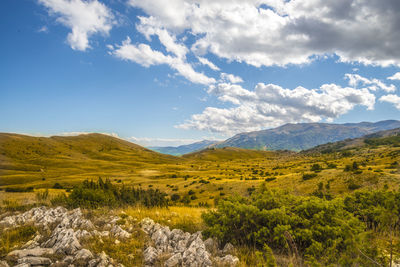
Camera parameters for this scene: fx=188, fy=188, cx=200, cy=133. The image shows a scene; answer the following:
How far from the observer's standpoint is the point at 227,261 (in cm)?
473

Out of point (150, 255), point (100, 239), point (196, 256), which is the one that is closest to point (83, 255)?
point (100, 239)

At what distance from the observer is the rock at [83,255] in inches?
199

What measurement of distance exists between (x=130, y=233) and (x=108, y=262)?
5.80ft

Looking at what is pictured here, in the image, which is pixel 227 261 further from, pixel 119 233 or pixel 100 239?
pixel 100 239

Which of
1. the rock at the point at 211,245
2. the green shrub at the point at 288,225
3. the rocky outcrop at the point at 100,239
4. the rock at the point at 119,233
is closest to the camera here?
the rocky outcrop at the point at 100,239

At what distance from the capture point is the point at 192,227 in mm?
7500

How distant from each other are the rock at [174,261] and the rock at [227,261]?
966 millimetres

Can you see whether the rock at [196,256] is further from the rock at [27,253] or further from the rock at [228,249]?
the rock at [27,253]

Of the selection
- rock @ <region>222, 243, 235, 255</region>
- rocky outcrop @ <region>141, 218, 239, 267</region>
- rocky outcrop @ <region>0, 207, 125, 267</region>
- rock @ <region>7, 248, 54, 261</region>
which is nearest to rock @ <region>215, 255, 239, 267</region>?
rocky outcrop @ <region>141, 218, 239, 267</region>

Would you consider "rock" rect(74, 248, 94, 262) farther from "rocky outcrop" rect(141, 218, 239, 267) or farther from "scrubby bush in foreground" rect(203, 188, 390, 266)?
"scrubby bush in foreground" rect(203, 188, 390, 266)

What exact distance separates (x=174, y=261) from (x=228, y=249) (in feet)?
5.27


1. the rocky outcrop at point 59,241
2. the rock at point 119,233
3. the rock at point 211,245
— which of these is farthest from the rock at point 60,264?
the rock at point 211,245

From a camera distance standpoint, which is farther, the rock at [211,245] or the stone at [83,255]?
the rock at [211,245]

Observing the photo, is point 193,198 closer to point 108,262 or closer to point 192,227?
point 192,227
